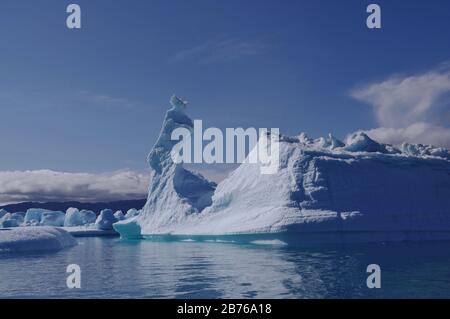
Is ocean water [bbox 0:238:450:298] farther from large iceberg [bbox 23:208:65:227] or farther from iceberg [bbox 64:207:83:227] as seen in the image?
large iceberg [bbox 23:208:65:227]

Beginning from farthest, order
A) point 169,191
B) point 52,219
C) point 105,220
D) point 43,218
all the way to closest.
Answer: point 52,219, point 43,218, point 105,220, point 169,191

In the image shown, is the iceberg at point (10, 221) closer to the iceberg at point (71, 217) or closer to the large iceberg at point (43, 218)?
the large iceberg at point (43, 218)

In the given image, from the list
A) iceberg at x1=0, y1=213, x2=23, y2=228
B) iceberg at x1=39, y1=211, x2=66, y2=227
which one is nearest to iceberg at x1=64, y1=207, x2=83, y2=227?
iceberg at x1=39, y1=211, x2=66, y2=227

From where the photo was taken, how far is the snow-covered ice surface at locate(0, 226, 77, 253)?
21.2 meters

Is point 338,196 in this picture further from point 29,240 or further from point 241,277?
point 29,240

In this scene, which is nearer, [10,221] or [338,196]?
[338,196]

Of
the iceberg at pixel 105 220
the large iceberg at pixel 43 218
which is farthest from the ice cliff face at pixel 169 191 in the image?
the large iceberg at pixel 43 218

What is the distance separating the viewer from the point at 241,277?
12.7m

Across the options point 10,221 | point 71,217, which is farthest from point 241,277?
point 71,217

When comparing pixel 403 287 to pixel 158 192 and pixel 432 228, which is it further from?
pixel 158 192

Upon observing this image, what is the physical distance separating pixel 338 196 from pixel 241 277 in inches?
536

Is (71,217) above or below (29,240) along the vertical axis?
below
